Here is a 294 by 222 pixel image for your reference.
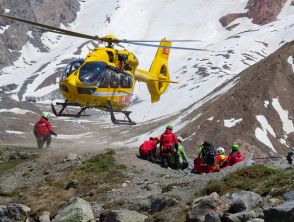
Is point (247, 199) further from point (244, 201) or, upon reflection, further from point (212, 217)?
point (212, 217)

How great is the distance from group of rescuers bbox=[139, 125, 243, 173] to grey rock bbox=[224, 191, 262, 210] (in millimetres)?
7941

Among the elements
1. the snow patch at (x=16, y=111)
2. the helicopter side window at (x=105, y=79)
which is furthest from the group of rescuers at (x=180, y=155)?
the snow patch at (x=16, y=111)

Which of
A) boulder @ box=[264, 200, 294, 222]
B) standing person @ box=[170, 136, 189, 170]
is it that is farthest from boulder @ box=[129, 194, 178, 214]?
standing person @ box=[170, 136, 189, 170]

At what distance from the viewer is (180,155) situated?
86.0 ft

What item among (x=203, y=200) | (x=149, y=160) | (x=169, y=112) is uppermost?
(x=169, y=112)

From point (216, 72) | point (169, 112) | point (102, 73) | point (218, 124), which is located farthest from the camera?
point (216, 72)

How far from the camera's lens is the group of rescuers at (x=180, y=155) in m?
24.2

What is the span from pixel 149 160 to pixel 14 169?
660cm

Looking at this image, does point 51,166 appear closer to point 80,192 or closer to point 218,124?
point 80,192

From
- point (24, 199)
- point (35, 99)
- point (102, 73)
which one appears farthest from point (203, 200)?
point (35, 99)

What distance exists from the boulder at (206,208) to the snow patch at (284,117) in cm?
6685

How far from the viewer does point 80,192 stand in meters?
23.2

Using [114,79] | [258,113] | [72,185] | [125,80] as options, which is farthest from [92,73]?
[258,113]

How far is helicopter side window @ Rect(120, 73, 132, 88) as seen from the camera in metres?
33.1
